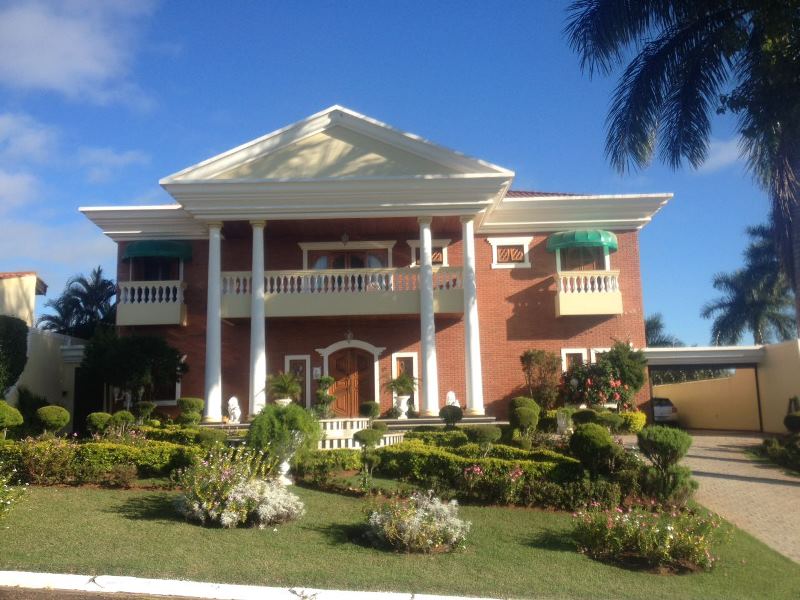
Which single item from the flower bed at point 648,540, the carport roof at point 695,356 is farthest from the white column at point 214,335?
the carport roof at point 695,356

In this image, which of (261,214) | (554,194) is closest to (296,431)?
(261,214)

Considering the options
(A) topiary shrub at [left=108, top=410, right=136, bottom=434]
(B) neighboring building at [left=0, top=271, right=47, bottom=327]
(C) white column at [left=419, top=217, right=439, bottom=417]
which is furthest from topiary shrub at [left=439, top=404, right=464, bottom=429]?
(B) neighboring building at [left=0, top=271, right=47, bottom=327]

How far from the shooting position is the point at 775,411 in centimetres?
2453

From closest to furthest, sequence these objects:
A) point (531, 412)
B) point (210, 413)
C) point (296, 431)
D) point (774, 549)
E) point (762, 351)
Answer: point (774, 549)
point (296, 431)
point (531, 412)
point (210, 413)
point (762, 351)

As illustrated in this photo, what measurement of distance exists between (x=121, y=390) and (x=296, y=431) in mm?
10870

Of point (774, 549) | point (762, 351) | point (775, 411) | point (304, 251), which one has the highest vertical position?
point (304, 251)

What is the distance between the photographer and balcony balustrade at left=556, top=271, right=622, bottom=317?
22.7 m

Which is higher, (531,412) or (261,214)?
(261,214)

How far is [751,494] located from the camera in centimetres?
1384

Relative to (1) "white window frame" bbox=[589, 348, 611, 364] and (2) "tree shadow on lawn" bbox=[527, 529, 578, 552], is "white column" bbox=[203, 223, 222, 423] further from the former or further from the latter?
(2) "tree shadow on lawn" bbox=[527, 529, 578, 552]

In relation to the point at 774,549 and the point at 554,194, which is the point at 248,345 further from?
the point at 774,549

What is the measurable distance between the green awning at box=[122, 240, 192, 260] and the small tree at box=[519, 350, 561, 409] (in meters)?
11.5

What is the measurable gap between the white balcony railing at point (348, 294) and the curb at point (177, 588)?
13.8 metres

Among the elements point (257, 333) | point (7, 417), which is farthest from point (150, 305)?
point (7, 417)
